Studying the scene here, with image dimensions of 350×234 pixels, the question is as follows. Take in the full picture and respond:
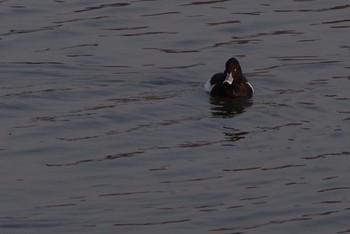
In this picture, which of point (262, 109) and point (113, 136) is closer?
point (113, 136)

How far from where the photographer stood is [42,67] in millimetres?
18641

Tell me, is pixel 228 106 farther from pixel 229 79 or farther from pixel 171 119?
pixel 171 119

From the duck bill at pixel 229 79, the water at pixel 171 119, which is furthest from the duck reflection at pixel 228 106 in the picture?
the duck bill at pixel 229 79

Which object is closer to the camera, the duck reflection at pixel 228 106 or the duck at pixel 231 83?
the duck reflection at pixel 228 106

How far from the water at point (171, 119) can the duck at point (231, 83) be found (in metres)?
0.16

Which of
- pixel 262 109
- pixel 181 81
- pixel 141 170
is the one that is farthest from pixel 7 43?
pixel 141 170

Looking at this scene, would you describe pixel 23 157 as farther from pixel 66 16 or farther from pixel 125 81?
pixel 66 16

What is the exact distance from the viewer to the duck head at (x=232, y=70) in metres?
18.3

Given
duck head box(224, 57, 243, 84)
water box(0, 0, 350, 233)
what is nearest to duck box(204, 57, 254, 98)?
duck head box(224, 57, 243, 84)

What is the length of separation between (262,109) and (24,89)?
315cm

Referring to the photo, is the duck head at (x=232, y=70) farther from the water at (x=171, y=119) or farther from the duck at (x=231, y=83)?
the water at (x=171, y=119)

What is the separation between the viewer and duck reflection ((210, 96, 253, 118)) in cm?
1742

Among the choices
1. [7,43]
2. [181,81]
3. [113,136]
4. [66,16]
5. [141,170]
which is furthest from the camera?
[66,16]

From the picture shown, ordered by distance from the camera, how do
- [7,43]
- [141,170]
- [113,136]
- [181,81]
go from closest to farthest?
[141,170] < [113,136] < [181,81] < [7,43]
